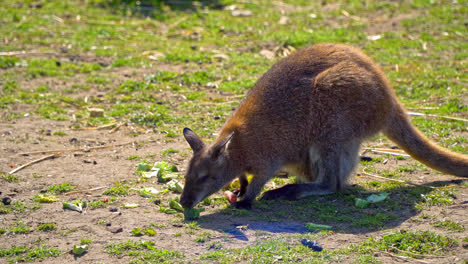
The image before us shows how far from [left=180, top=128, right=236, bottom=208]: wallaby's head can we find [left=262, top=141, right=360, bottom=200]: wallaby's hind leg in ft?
1.58

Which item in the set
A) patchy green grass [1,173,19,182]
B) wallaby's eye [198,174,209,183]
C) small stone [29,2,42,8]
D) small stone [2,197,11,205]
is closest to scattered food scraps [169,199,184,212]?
wallaby's eye [198,174,209,183]

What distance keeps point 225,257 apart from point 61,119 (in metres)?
3.99

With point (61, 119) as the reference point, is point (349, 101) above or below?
above

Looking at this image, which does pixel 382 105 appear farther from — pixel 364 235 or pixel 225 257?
pixel 225 257

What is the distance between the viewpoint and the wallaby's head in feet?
17.1

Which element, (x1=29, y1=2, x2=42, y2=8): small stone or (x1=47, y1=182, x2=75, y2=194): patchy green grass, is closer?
(x1=47, y1=182, x2=75, y2=194): patchy green grass

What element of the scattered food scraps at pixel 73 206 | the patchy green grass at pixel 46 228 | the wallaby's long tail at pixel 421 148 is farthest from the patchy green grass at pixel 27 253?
the wallaby's long tail at pixel 421 148

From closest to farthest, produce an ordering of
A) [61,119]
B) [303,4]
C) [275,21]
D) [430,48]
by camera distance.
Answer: [61,119] → [430,48] → [275,21] → [303,4]

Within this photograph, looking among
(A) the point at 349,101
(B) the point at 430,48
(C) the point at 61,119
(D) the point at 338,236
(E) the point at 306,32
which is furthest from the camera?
(E) the point at 306,32

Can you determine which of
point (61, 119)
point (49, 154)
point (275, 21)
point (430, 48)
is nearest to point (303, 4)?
point (275, 21)

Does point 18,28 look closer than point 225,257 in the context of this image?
No

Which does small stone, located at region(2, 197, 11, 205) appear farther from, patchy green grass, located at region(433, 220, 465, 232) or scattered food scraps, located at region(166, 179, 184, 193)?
patchy green grass, located at region(433, 220, 465, 232)

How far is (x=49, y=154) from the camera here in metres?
6.59

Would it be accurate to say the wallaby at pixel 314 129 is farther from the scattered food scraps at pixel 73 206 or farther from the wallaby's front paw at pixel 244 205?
the scattered food scraps at pixel 73 206
